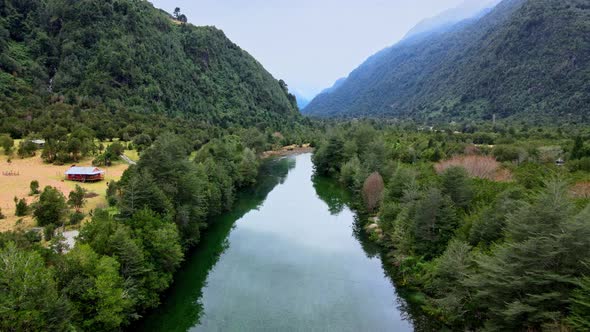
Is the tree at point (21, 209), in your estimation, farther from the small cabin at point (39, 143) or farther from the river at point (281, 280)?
the small cabin at point (39, 143)

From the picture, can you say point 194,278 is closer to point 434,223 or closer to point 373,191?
point 434,223

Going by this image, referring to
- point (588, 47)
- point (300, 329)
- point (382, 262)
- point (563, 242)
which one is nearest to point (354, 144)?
point (382, 262)

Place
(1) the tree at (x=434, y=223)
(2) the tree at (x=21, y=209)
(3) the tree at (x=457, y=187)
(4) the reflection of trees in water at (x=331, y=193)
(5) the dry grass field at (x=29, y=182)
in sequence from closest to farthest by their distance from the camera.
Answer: (1) the tree at (x=434, y=223) → (5) the dry grass field at (x=29, y=182) → (2) the tree at (x=21, y=209) → (3) the tree at (x=457, y=187) → (4) the reflection of trees in water at (x=331, y=193)

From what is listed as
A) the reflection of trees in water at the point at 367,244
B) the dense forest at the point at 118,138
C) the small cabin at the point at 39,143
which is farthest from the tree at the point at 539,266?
the small cabin at the point at 39,143

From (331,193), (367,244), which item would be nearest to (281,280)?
(367,244)

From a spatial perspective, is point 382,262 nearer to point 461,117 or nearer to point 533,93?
point 533,93

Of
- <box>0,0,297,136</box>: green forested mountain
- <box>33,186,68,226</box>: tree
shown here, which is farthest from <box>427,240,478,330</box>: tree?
<box>0,0,297,136</box>: green forested mountain
